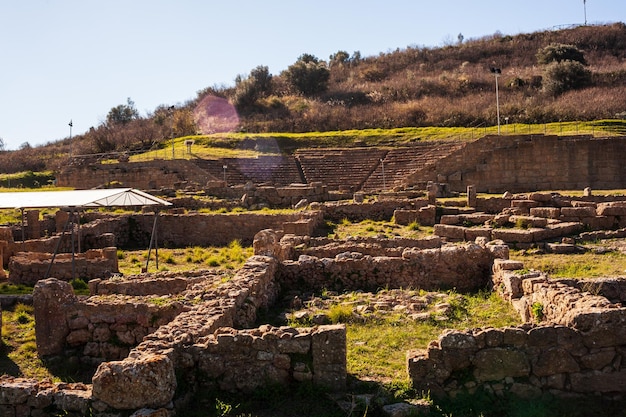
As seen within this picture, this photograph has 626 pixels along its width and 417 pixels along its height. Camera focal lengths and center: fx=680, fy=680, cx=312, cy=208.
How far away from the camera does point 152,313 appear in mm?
9680

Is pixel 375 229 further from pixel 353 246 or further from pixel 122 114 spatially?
pixel 122 114

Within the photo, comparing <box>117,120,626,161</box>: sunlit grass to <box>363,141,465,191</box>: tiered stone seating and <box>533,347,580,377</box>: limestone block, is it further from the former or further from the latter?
<box>533,347,580,377</box>: limestone block

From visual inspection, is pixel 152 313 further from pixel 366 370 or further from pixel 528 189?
pixel 528 189

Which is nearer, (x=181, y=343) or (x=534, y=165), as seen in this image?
(x=181, y=343)

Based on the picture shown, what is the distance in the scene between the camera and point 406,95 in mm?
59000

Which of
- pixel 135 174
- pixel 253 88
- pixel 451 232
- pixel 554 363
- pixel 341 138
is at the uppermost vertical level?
pixel 253 88

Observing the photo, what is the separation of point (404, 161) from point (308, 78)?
112 ft

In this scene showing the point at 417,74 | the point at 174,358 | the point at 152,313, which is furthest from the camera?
the point at 417,74

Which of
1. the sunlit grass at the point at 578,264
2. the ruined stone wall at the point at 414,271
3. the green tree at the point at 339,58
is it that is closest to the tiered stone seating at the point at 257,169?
the sunlit grass at the point at 578,264

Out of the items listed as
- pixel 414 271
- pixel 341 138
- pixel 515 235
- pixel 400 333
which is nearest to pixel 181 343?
pixel 400 333

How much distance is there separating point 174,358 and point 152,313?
2838 millimetres

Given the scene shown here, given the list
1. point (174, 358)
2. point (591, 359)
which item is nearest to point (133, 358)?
point (174, 358)

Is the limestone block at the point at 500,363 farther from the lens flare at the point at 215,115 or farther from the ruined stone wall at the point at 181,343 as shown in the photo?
the lens flare at the point at 215,115

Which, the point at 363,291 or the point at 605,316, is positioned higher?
the point at 605,316
